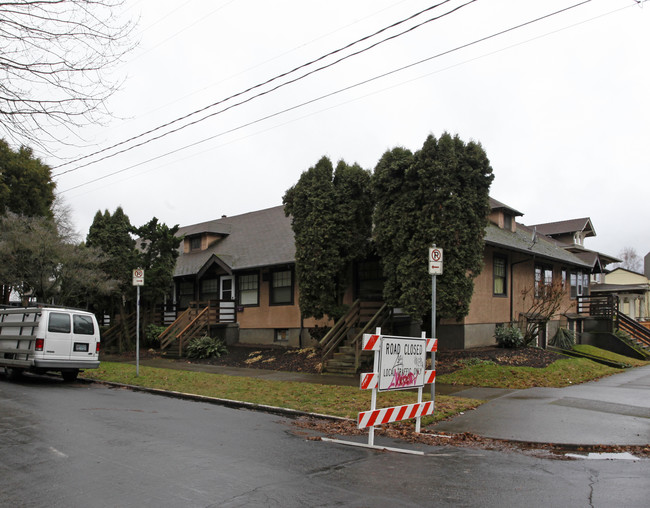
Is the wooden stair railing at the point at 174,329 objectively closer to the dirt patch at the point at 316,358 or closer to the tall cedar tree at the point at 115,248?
the dirt patch at the point at 316,358

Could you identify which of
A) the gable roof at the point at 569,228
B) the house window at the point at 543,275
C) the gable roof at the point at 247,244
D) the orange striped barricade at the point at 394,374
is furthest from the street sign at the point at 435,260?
the gable roof at the point at 569,228

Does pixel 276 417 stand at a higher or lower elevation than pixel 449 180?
lower

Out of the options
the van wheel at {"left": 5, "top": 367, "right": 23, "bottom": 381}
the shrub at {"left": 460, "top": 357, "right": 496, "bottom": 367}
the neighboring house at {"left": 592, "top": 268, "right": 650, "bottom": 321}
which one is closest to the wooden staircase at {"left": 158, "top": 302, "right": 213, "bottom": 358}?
the van wheel at {"left": 5, "top": 367, "right": 23, "bottom": 381}

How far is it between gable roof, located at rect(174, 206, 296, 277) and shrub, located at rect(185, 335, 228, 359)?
3.64m

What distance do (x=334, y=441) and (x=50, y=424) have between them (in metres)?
4.65

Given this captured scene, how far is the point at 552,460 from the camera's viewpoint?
7.16 metres

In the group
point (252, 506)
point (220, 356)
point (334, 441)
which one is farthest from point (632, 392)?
point (220, 356)

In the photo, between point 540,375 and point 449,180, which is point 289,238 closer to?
point 449,180

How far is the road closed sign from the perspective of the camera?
8.22 metres

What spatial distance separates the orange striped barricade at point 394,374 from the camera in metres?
7.85

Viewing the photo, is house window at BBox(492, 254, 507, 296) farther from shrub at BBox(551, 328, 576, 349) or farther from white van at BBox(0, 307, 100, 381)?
white van at BBox(0, 307, 100, 381)

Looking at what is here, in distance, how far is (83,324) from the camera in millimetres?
15547

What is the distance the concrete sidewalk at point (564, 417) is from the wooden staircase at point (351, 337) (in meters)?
4.17

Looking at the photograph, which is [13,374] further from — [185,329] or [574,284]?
[574,284]
